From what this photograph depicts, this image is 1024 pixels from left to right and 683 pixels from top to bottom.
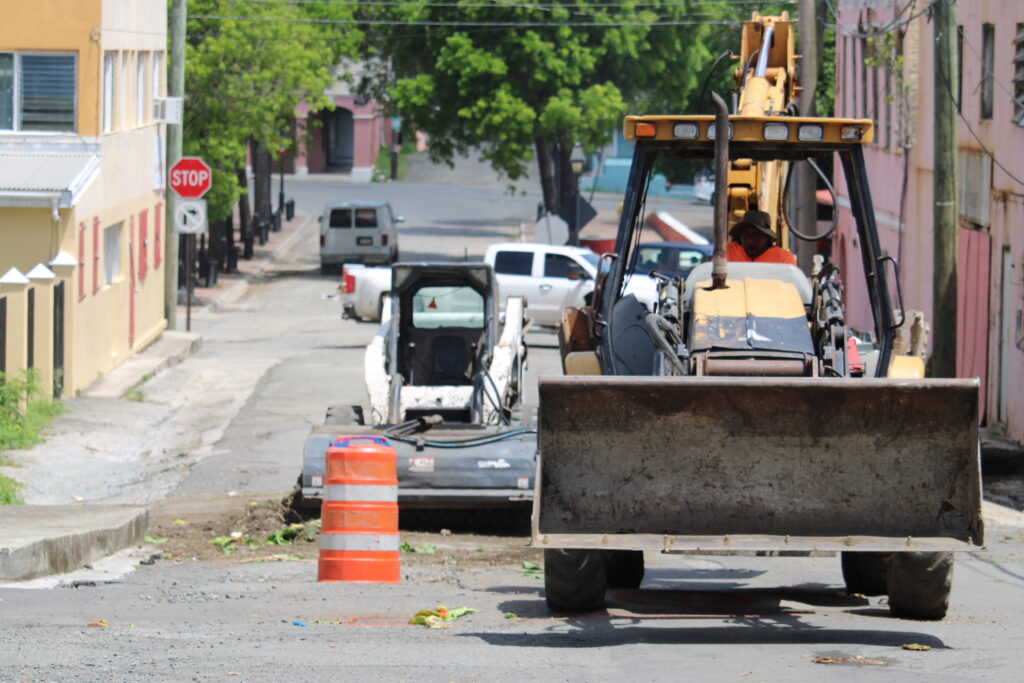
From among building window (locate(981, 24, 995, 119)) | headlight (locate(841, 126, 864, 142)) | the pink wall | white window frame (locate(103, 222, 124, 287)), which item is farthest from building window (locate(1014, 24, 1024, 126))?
the pink wall

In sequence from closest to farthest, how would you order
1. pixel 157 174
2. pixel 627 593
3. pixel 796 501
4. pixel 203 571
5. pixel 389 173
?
pixel 796 501
pixel 627 593
pixel 203 571
pixel 157 174
pixel 389 173

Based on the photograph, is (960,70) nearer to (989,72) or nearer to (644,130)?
(989,72)

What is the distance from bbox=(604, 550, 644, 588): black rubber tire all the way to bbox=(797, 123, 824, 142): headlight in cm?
288

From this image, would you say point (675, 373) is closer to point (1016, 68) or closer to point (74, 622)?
point (74, 622)

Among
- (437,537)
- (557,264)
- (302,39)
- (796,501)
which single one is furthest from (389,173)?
(796,501)

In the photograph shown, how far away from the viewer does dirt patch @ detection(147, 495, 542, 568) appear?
12070 mm

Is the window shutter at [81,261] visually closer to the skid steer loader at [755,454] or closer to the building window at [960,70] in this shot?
the building window at [960,70]

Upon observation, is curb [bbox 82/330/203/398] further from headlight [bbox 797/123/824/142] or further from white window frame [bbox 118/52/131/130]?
headlight [bbox 797/123/824/142]

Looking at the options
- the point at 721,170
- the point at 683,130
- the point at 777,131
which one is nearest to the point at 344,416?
the point at 683,130

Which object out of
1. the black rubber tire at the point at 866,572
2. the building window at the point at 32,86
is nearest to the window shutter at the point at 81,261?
the building window at the point at 32,86

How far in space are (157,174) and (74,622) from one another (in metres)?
22.2

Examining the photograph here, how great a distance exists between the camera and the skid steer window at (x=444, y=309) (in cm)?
1630

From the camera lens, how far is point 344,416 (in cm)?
1519

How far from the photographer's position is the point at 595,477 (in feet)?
27.4
